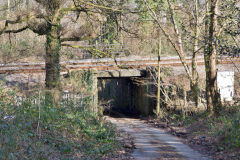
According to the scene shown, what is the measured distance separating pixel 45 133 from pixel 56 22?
735cm

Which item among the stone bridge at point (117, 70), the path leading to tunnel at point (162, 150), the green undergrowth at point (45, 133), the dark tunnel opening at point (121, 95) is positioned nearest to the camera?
the green undergrowth at point (45, 133)

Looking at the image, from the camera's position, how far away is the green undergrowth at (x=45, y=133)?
7214 millimetres

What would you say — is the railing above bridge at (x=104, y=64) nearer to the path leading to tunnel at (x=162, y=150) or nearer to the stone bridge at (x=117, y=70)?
the stone bridge at (x=117, y=70)

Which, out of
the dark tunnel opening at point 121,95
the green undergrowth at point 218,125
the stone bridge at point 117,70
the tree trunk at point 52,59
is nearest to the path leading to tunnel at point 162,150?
the green undergrowth at point 218,125

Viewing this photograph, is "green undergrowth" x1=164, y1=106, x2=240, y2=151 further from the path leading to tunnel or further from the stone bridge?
the stone bridge

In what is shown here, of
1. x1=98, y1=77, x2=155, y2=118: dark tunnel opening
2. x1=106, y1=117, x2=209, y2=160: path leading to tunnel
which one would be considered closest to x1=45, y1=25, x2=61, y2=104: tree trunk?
x1=106, y1=117, x2=209, y2=160: path leading to tunnel

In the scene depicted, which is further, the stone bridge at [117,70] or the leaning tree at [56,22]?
the stone bridge at [117,70]

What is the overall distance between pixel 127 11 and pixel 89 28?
3.15m

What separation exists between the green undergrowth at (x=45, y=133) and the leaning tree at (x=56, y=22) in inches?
90.9

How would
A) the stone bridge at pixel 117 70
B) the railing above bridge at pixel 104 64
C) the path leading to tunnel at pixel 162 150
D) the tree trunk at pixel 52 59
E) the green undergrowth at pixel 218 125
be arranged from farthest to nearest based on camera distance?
the railing above bridge at pixel 104 64, the stone bridge at pixel 117 70, the tree trunk at pixel 52 59, the green undergrowth at pixel 218 125, the path leading to tunnel at pixel 162 150

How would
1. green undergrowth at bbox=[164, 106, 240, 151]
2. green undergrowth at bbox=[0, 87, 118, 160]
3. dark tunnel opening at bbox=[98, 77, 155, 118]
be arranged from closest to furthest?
green undergrowth at bbox=[0, 87, 118, 160] → green undergrowth at bbox=[164, 106, 240, 151] → dark tunnel opening at bbox=[98, 77, 155, 118]

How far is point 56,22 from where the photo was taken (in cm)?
1504

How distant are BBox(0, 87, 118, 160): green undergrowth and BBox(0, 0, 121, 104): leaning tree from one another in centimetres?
231

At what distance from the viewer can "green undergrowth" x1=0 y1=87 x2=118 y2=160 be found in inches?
284
